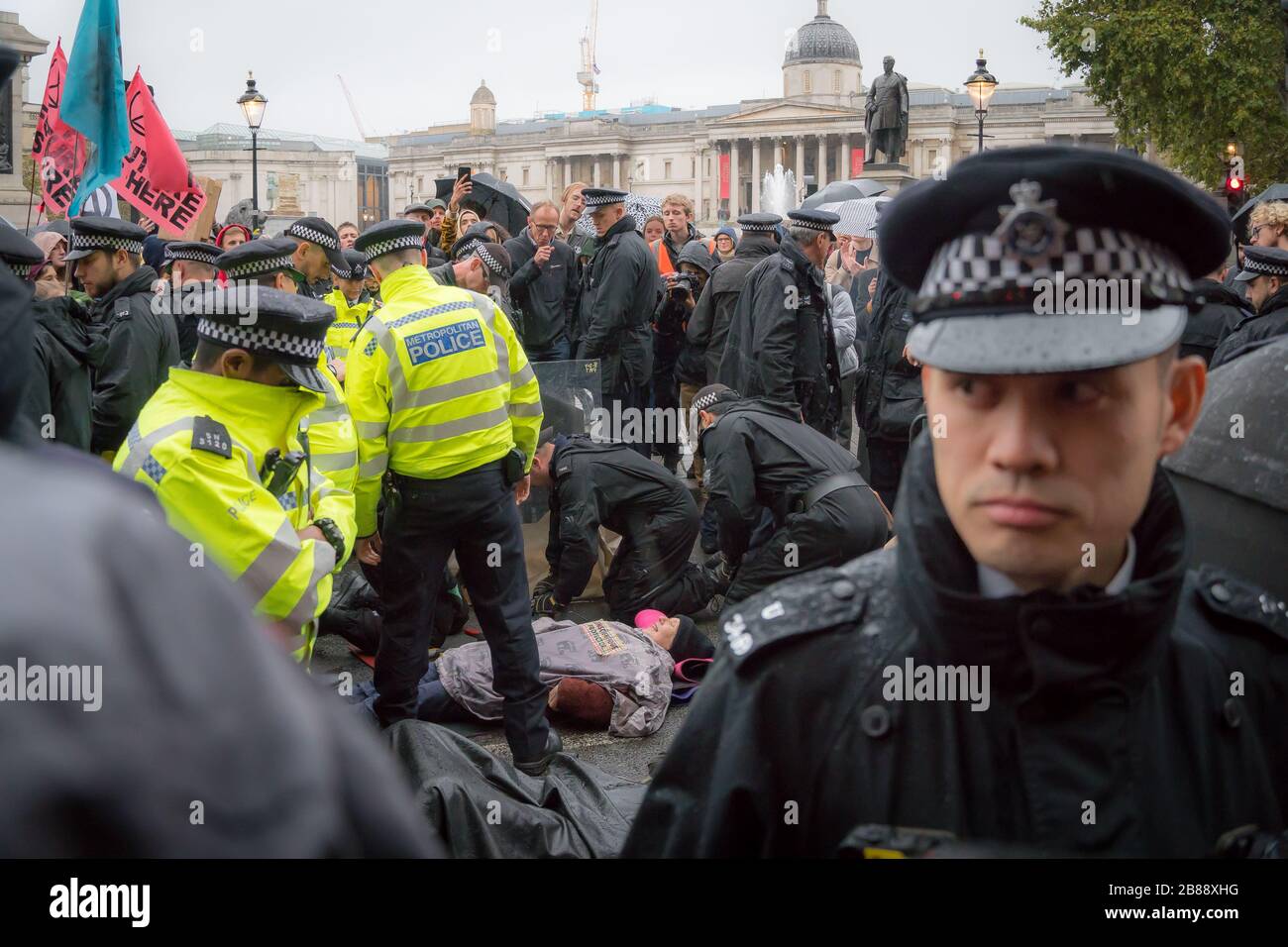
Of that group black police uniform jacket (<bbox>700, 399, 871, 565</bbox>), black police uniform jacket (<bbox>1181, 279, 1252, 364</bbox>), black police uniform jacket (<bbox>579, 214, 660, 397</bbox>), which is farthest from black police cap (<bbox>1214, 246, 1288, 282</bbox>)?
black police uniform jacket (<bbox>579, 214, 660, 397</bbox>)

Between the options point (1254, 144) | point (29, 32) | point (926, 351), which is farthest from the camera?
point (1254, 144)

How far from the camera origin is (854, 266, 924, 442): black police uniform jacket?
773 cm

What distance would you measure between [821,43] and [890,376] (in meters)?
93.3

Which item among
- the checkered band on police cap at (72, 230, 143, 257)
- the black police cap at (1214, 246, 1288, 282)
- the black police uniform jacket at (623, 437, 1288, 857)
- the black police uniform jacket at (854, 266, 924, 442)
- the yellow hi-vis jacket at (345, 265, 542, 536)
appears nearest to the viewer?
the black police uniform jacket at (623, 437, 1288, 857)

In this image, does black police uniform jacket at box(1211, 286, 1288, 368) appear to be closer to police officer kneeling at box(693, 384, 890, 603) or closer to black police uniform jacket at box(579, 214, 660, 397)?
police officer kneeling at box(693, 384, 890, 603)

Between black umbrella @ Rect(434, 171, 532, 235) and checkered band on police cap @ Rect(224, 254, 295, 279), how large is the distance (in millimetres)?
5295

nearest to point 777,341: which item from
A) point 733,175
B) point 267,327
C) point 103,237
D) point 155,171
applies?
point 103,237

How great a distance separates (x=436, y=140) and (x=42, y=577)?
10199 centimetres

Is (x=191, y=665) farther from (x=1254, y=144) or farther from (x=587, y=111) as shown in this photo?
(x=587, y=111)

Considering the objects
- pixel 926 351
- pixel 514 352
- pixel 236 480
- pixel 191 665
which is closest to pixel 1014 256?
pixel 926 351

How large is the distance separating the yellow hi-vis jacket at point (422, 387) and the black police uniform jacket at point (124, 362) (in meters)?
1.65

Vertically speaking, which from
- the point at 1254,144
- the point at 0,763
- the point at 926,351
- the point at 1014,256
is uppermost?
the point at 1254,144

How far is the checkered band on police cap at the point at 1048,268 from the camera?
1.61 meters
